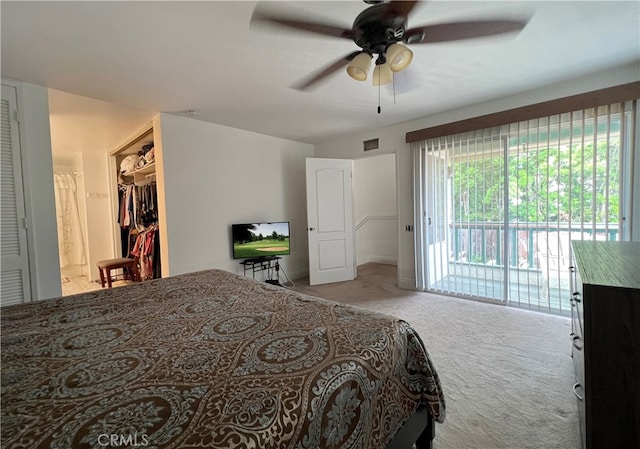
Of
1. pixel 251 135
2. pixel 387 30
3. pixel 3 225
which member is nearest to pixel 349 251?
pixel 251 135

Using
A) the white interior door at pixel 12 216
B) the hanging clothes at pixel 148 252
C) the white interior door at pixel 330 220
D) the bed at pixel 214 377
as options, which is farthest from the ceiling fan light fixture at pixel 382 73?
the hanging clothes at pixel 148 252

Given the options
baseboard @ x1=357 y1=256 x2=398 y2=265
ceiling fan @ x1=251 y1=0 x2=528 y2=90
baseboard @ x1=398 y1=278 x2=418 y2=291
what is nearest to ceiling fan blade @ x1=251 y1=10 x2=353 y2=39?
ceiling fan @ x1=251 y1=0 x2=528 y2=90

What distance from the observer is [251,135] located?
4336 mm

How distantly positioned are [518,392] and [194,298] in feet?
7.01

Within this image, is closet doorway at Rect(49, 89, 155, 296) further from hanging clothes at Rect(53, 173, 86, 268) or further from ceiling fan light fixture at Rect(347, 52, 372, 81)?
ceiling fan light fixture at Rect(347, 52, 372, 81)

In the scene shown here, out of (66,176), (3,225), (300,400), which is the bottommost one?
(300,400)

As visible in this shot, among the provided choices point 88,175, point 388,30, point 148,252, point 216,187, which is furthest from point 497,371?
point 88,175

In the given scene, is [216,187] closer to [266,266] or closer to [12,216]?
[266,266]

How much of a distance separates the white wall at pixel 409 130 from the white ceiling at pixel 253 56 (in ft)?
0.38

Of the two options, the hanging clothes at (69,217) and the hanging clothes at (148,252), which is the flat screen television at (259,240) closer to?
the hanging clothes at (148,252)

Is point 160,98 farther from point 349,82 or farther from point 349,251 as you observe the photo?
point 349,251

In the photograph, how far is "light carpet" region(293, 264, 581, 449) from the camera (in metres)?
1.49

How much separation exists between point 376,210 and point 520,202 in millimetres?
3409

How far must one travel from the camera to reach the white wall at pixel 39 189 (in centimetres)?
255
